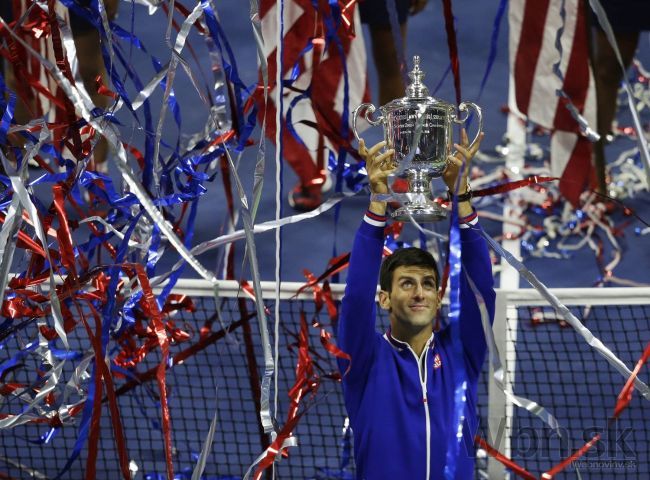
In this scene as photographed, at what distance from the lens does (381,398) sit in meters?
2.78

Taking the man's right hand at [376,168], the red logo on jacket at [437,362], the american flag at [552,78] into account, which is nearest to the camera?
the man's right hand at [376,168]

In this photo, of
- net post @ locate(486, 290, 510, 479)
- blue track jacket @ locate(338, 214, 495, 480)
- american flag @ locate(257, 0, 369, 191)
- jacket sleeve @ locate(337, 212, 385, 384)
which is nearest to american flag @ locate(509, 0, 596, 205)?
american flag @ locate(257, 0, 369, 191)

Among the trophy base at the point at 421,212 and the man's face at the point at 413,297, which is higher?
the trophy base at the point at 421,212

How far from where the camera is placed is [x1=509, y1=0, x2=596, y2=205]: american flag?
212 inches

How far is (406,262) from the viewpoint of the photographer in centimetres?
285

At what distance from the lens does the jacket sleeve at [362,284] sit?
2.67m

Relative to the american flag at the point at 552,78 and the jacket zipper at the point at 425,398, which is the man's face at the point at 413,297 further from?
the american flag at the point at 552,78

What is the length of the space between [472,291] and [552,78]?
312 centimetres

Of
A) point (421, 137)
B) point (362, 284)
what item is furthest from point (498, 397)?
point (421, 137)

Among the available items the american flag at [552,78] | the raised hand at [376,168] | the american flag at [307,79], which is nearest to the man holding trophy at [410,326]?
the raised hand at [376,168]

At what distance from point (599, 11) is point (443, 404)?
3.33 ft

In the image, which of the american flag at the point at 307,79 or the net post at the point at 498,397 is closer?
the net post at the point at 498,397

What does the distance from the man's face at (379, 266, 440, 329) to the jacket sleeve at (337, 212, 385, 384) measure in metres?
0.10

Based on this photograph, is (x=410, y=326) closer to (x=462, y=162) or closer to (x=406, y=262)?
(x=406, y=262)
